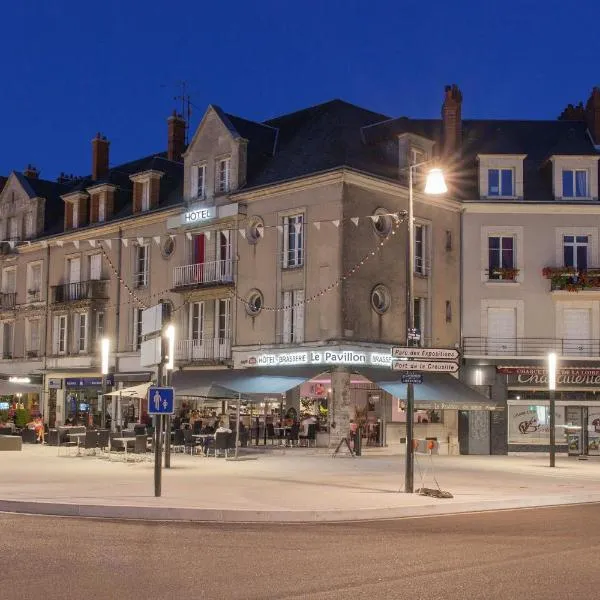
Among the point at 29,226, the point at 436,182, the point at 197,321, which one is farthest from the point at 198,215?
the point at 436,182

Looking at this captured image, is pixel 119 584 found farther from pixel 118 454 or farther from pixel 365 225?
pixel 365 225

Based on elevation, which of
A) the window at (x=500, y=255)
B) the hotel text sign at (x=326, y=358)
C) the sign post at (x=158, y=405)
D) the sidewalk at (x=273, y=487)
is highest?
the window at (x=500, y=255)

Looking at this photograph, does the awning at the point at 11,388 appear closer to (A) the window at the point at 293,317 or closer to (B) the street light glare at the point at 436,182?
(A) the window at the point at 293,317

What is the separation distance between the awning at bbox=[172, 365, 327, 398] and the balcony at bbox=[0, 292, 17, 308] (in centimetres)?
1387

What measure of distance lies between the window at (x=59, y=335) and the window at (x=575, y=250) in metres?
21.0

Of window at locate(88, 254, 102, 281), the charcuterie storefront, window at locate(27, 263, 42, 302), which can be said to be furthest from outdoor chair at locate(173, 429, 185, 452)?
window at locate(27, 263, 42, 302)

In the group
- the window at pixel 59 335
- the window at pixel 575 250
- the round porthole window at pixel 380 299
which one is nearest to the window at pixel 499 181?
the window at pixel 575 250

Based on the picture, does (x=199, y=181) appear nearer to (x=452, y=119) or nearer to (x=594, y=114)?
(x=452, y=119)

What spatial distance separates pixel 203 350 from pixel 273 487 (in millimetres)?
16739

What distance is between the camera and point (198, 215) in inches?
1379

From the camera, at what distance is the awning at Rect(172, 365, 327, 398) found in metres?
28.0

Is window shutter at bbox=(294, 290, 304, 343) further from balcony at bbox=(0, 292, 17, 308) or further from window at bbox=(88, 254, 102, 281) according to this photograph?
balcony at bbox=(0, 292, 17, 308)

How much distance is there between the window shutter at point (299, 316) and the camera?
1249 inches

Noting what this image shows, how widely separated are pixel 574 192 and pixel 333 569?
26.9m
